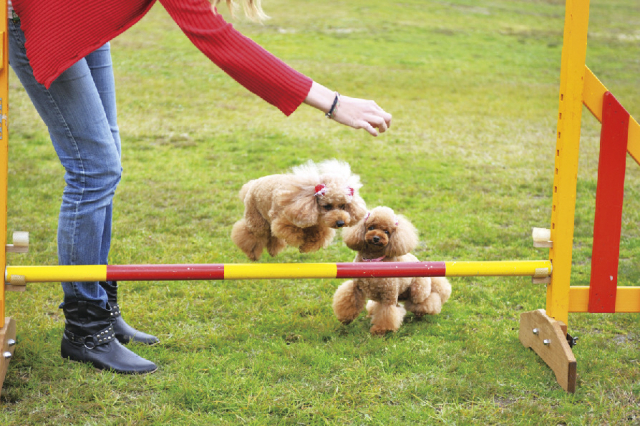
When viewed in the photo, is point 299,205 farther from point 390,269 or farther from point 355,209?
point 390,269

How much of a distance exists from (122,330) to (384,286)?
123cm

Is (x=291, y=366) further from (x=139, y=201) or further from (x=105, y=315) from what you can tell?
(x=139, y=201)

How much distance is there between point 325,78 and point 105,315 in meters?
9.77

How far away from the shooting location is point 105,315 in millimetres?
2494

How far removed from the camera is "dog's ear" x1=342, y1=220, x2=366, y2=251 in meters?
2.94

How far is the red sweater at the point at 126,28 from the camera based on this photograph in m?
1.80

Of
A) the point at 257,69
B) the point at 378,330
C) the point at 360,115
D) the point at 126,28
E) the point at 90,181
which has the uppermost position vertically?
the point at 126,28

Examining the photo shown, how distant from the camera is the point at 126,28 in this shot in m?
2.03

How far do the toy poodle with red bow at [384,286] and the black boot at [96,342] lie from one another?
3.33ft

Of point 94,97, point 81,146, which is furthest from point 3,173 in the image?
point 94,97

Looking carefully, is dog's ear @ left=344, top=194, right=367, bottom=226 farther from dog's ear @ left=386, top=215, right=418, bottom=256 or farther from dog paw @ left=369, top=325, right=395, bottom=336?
dog paw @ left=369, top=325, right=395, bottom=336

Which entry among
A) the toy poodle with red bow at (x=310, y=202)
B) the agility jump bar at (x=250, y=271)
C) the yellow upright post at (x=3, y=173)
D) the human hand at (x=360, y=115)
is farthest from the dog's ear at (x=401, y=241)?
the yellow upright post at (x=3, y=173)

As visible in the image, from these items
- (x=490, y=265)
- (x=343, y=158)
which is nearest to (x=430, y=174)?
(x=343, y=158)

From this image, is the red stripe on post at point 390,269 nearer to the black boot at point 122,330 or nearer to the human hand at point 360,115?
the human hand at point 360,115
